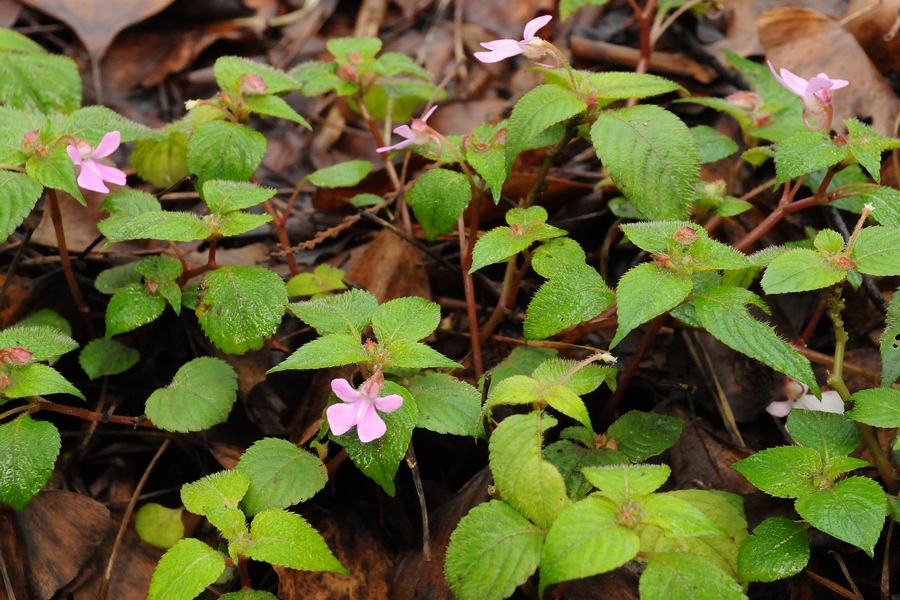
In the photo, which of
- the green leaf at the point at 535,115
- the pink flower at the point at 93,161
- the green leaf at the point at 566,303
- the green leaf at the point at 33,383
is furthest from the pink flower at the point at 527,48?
the green leaf at the point at 33,383

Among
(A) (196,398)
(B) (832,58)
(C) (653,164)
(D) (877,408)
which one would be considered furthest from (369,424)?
(B) (832,58)

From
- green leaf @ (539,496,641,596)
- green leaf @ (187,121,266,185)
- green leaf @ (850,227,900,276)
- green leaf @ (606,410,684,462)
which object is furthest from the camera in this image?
green leaf @ (187,121,266,185)

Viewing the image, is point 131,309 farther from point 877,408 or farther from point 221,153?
point 877,408

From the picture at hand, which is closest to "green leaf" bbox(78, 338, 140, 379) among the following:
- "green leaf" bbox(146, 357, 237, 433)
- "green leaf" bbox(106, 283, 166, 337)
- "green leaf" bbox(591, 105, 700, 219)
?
"green leaf" bbox(106, 283, 166, 337)

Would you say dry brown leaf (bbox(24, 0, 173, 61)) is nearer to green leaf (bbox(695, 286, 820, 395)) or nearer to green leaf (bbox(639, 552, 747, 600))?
green leaf (bbox(695, 286, 820, 395))

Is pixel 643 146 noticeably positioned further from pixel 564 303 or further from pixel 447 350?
pixel 447 350

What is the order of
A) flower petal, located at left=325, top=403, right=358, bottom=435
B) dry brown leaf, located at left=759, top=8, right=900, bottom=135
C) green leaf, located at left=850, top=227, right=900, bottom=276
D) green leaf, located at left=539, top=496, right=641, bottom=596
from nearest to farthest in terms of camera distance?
1. green leaf, located at left=539, top=496, right=641, bottom=596
2. flower petal, located at left=325, top=403, right=358, bottom=435
3. green leaf, located at left=850, top=227, right=900, bottom=276
4. dry brown leaf, located at left=759, top=8, right=900, bottom=135

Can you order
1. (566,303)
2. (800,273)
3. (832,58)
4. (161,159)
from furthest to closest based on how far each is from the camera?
(832,58) → (161,159) → (566,303) → (800,273)
